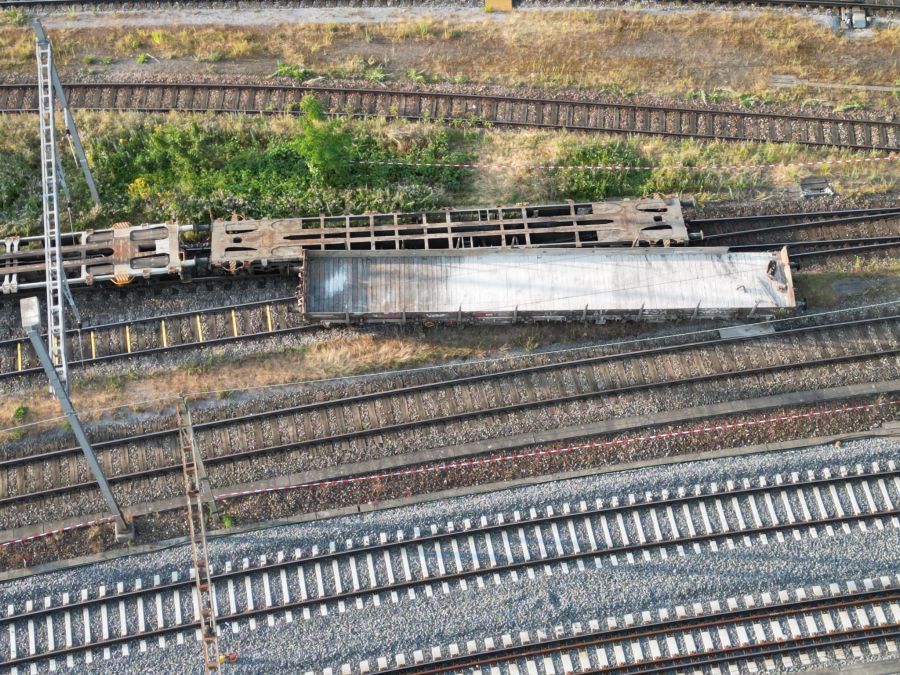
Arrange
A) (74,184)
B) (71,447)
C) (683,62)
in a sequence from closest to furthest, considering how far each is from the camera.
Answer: (71,447)
(74,184)
(683,62)

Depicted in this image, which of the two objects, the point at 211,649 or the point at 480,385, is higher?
the point at 480,385

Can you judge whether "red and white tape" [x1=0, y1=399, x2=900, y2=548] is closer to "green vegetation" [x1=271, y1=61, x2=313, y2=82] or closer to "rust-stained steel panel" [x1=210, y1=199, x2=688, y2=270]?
"rust-stained steel panel" [x1=210, y1=199, x2=688, y2=270]

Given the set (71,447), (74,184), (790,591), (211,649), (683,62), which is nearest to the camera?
(211,649)

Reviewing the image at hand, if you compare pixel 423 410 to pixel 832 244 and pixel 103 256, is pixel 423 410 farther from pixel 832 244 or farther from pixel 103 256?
pixel 832 244

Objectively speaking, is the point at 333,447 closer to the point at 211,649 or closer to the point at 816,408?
the point at 211,649

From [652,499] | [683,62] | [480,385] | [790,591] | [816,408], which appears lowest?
[790,591]

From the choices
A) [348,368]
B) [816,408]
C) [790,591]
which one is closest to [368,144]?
[348,368]

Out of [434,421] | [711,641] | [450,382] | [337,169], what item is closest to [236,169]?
[337,169]
